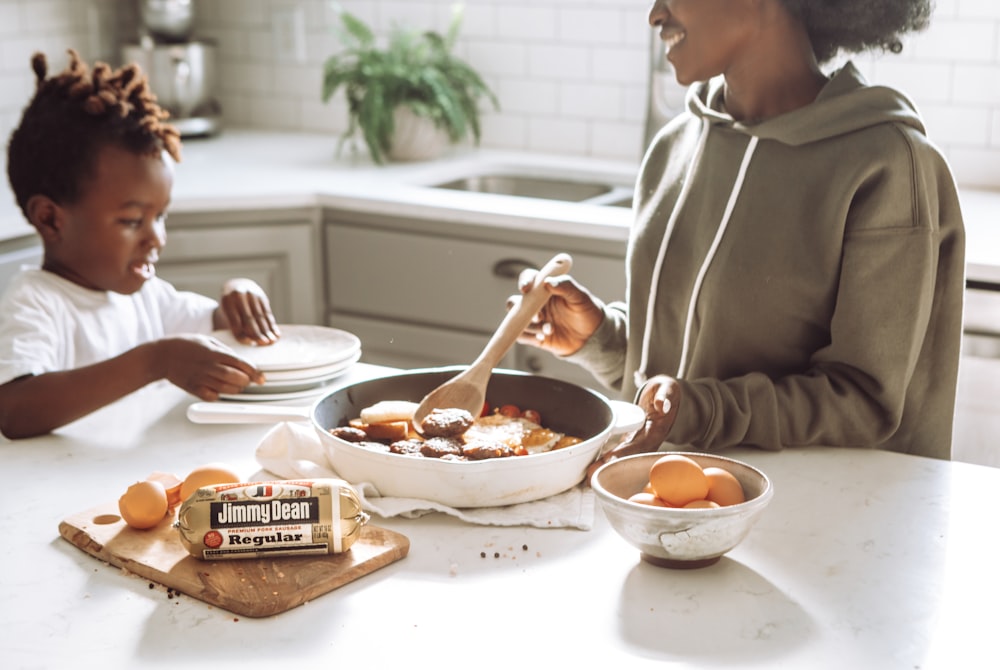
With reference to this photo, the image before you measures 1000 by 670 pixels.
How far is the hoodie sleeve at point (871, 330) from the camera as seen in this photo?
56.4 inches

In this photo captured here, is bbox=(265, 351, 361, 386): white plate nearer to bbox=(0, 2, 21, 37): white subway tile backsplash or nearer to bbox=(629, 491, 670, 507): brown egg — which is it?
bbox=(629, 491, 670, 507): brown egg

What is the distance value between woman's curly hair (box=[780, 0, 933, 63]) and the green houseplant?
158 cm

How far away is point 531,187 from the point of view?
3.30 metres

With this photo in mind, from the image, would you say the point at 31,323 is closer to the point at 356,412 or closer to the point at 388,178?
the point at 356,412

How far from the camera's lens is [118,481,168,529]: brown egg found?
118 centimetres

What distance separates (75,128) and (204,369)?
0.53m

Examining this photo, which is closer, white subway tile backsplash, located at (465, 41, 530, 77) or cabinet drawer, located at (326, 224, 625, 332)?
cabinet drawer, located at (326, 224, 625, 332)

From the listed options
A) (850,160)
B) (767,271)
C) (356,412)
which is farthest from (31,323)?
(850,160)

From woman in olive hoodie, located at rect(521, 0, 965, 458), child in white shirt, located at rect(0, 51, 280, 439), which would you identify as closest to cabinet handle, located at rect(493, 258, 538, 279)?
woman in olive hoodie, located at rect(521, 0, 965, 458)

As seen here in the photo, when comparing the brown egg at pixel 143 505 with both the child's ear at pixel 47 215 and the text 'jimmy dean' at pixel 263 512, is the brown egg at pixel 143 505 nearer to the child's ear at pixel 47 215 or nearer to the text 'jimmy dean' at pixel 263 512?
the text 'jimmy dean' at pixel 263 512

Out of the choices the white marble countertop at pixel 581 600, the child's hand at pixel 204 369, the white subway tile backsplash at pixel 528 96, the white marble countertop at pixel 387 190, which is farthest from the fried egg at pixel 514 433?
the white subway tile backsplash at pixel 528 96

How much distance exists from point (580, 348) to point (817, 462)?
533mm

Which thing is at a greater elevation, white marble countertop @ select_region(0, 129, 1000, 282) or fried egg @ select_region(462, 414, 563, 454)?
white marble countertop @ select_region(0, 129, 1000, 282)

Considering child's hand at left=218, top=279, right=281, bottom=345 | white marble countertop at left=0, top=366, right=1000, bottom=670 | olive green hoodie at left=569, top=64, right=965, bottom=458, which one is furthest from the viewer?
child's hand at left=218, top=279, right=281, bottom=345
